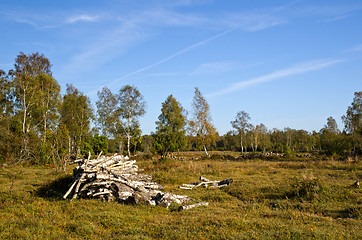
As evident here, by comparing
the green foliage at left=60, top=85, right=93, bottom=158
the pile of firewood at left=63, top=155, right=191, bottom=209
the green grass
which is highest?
the green foliage at left=60, top=85, right=93, bottom=158

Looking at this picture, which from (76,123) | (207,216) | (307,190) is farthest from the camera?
(76,123)

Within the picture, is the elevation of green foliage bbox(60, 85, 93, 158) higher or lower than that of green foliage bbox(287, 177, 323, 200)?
higher

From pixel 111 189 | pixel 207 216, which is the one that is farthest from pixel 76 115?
pixel 207 216

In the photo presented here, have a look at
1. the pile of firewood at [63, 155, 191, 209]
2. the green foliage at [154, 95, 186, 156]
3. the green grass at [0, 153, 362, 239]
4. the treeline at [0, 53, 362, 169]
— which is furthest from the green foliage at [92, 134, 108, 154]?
the pile of firewood at [63, 155, 191, 209]

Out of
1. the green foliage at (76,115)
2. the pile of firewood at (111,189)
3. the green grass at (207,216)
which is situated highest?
the green foliage at (76,115)

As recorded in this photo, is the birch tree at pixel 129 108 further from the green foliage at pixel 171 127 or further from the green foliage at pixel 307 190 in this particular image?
the green foliage at pixel 307 190

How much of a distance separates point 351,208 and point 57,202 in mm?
12471

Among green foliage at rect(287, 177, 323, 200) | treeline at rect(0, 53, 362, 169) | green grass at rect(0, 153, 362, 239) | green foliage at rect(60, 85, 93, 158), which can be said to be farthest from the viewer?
green foliage at rect(60, 85, 93, 158)

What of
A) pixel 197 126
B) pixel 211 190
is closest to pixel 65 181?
pixel 211 190

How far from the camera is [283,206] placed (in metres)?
10.5

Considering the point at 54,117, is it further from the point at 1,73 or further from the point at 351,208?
the point at 351,208

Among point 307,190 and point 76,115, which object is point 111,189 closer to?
point 307,190

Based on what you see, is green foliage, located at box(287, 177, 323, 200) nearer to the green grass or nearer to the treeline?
the green grass


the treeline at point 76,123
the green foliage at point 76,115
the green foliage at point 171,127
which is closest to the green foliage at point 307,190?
the treeline at point 76,123
